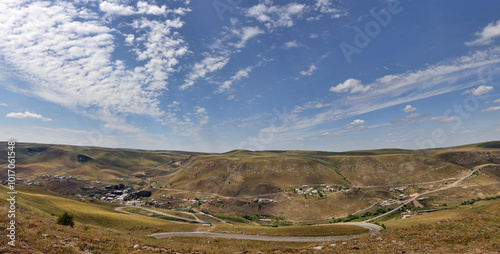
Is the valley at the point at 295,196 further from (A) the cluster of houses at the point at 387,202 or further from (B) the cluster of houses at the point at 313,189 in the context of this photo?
(B) the cluster of houses at the point at 313,189

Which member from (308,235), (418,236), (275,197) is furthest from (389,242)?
(275,197)

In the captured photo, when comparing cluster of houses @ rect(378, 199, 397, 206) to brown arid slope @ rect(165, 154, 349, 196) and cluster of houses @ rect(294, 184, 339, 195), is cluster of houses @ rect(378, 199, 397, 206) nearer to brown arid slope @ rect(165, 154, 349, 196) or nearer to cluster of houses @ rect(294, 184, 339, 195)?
cluster of houses @ rect(294, 184, 339, 195)

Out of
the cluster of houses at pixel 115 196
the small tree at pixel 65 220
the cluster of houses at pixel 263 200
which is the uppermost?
the small tree at pixel 65 220

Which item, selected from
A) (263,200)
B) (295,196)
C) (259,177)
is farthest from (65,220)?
(259,177)

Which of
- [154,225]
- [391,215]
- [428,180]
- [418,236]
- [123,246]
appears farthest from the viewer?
[428,180]

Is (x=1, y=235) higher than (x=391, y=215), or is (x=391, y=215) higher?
(x=1, y=235)

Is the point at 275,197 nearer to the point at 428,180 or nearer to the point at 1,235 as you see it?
the point at 428,180

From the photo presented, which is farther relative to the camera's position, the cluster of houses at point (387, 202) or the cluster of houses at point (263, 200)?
the cluster of houses at point (263, 200)

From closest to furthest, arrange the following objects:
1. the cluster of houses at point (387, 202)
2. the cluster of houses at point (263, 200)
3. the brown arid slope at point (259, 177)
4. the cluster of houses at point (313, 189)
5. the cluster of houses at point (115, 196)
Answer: the cluster of houses at point (387, 202)
the cluster of houses at point (263, 200)
the cluster of houses at point (313, 189)
the cluster of houses at point (115, 196)
the brown arid slope at point (259, 177)

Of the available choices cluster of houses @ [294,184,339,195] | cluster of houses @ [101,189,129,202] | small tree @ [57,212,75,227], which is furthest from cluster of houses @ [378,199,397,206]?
cluster of houses @ [101,189,129,202]

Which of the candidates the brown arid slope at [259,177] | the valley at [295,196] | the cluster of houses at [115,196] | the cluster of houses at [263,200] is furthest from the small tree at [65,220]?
the cluster of houses at [115,196]

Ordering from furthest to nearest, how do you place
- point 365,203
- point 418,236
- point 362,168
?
1. point 362,168
2. point 365,203
3. point 418,236
